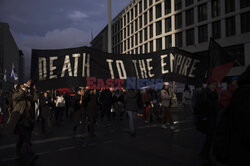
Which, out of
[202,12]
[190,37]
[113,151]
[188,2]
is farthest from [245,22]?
[113,151]


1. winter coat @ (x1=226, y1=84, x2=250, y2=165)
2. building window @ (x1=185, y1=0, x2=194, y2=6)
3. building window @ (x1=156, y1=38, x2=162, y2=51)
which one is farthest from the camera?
building window @ (x1=156, y1=38, x2=162, y2=51)

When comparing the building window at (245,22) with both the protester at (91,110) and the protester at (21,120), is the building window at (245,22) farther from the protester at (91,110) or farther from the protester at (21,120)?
the protester at (21,120)

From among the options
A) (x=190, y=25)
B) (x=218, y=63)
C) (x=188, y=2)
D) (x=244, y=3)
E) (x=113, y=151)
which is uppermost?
(x=188, y=2)

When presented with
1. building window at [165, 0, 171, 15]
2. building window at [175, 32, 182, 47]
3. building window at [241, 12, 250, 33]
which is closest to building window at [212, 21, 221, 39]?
building window at [241, 12, 250, 33]

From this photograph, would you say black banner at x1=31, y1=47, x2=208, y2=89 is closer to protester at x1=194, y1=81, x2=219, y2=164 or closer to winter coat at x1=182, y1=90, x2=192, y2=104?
protester at x1=194, y1=81, x2=219, y2=164

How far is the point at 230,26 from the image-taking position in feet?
100

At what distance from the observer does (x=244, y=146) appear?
73.9 inches

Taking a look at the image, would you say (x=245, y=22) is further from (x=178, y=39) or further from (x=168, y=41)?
(x=168, y=41)

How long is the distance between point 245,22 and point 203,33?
5970mm

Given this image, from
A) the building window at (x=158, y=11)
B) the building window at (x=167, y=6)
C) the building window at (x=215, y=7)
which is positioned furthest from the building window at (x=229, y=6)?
the building window at (x=158, y=11)

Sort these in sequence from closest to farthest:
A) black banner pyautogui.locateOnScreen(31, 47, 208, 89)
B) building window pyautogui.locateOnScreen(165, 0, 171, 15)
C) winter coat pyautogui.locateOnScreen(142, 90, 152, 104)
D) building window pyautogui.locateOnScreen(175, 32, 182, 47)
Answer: black banner pyautogui.locateOnScreen(31, 47, 208, 89)
winter coat pyautogui.locateOnScreen(142, 90, 152, 104)
building window pyautogui.locateOnScreen(175, 32, 182, 47)
building window pyautogui.locateOnScreen(165, 0, 171, 15)

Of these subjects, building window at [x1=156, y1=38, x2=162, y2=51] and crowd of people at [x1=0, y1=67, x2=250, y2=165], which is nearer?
crowd of people at [x1=0, y1=67, x2=250, y2=165]

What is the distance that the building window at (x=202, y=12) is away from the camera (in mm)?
33756

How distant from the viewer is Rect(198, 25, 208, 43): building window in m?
33.5
